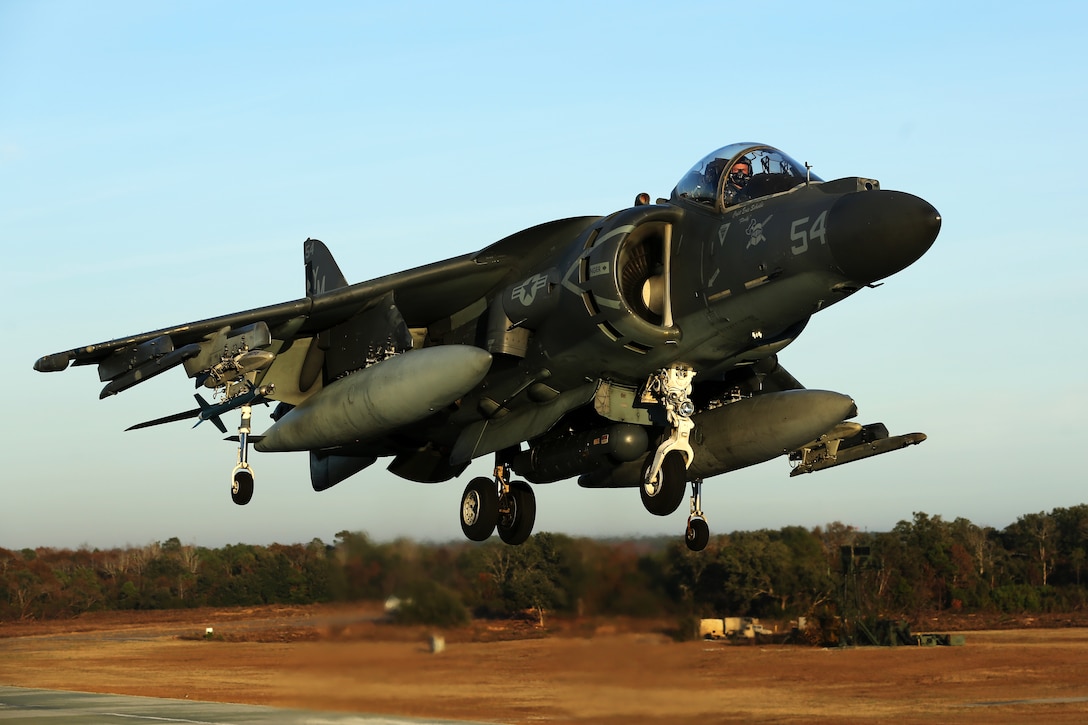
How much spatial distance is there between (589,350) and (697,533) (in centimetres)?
322

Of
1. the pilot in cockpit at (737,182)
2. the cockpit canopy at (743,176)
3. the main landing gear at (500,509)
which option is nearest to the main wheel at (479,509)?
the main landing gear at (500,509)

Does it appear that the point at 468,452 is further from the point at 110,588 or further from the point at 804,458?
the point at 110,588

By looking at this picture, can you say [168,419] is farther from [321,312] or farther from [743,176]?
[743,176]

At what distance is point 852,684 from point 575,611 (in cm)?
2569

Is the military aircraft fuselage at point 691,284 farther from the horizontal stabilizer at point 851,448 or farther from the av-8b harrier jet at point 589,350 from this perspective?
the horizontal stabilizer at point 851,448

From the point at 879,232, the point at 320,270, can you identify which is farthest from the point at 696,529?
the point at 320,270

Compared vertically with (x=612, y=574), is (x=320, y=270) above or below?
above

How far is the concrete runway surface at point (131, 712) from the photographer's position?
26125 millimetres

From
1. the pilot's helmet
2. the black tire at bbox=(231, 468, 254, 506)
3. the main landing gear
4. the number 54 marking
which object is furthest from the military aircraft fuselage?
the black tire at bbox=(231, 468, 254, 506)

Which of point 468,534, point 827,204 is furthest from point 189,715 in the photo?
point 827,204

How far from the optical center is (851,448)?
17.8 m

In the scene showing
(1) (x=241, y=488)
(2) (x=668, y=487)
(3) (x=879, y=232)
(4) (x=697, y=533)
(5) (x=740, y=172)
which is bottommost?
(4) (x=697, y=533)

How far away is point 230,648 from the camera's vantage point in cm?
4797

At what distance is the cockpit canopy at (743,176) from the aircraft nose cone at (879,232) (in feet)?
3.96
